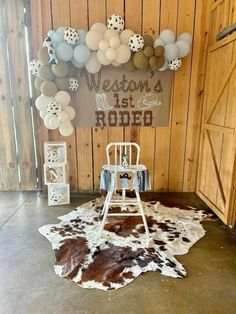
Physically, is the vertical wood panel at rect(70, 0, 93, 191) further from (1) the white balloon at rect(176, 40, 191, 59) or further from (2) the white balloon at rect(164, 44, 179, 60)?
(1) the white balloon at rect(176, 40, 191, 59)

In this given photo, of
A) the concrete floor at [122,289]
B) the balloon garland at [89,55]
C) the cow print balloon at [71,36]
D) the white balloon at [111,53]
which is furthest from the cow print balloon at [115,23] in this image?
the concrete floor at [122,289]

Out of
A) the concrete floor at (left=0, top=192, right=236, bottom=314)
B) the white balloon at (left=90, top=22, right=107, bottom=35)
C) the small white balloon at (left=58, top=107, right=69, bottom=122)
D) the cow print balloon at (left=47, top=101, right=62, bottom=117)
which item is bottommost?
the concrete floor at (left=0, top=192, right=236, bottom=314)

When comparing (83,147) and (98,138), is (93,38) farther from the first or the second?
(83,147)

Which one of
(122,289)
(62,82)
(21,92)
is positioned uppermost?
(62,82)

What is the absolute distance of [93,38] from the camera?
2652mm

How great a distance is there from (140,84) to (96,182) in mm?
1399

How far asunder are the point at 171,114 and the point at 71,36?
4.94ft

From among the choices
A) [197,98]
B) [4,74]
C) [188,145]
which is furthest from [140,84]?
[4,74]

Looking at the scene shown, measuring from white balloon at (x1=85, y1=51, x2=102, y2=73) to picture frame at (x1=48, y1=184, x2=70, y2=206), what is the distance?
1393 mm

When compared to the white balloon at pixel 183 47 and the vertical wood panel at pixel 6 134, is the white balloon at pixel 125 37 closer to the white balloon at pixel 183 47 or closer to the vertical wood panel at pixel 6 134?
the white balloon at pixel 183 47

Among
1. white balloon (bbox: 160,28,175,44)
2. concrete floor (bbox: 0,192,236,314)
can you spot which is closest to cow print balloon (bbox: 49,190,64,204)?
concrete floor (bbox: 0,192,236,314)

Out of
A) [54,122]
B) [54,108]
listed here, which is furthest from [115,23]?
[54,122]

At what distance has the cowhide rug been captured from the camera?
187 centimetres

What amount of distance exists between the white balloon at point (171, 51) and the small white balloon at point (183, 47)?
0.05 metres
